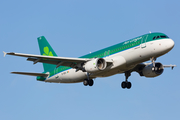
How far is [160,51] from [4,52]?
54.2ft

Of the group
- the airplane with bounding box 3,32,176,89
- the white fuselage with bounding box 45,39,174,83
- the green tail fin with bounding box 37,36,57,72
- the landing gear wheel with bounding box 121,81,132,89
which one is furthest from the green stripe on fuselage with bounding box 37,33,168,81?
the green tail fin with bounding box 37,36,57,72

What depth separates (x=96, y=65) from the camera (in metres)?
39.5

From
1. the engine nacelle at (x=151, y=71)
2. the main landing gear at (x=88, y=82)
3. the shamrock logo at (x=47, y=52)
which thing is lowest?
the main landing gear at (x=88, y=82)

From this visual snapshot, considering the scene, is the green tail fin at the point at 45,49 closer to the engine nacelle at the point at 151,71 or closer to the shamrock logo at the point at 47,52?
the shamrock logo at the point at 47,52

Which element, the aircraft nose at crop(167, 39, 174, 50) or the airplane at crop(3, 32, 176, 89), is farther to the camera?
the airplane at crop(3, 32, 176, 89)

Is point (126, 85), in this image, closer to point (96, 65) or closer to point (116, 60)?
point (116, 60)

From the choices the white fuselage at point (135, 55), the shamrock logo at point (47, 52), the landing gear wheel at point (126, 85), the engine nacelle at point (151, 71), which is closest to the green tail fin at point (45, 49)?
the shamrock logo at point (47, 52)

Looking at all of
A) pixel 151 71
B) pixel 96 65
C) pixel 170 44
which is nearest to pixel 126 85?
pixel 151 71

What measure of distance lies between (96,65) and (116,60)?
2.36 m

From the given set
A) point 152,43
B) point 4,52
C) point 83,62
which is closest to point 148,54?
point 152,43

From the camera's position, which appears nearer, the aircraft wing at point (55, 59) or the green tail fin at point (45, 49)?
the aircraft wing at point (55, 59)

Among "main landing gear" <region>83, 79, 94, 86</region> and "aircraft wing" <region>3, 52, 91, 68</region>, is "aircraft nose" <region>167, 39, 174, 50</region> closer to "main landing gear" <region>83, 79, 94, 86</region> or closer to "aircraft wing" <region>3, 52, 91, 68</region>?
"aircraft wing" <region>3, 52, 91, 68</region>

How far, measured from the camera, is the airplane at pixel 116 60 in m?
38.0

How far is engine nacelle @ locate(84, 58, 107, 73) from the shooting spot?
39.6 metres
